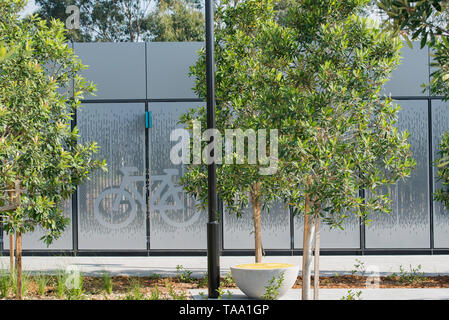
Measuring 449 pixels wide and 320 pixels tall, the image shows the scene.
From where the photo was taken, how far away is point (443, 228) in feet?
46.1

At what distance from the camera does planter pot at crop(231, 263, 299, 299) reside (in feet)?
28.6

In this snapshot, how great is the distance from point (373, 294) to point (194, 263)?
496cm

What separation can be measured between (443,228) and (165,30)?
22.7m

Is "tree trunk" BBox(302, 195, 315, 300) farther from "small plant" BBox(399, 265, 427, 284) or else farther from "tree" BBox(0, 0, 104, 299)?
"tree" BBox(0, 0, 104, 299)

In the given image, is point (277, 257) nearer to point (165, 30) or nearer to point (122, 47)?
point (122, 47)

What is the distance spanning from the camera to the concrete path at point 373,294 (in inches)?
352

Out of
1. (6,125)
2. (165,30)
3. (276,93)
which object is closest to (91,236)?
(6,125)

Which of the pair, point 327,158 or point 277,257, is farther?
point 277,257

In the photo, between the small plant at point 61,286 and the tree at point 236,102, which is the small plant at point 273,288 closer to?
the tree at point 236,102

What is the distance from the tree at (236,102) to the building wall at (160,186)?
3309 millimetres

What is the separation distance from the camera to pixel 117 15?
114ft

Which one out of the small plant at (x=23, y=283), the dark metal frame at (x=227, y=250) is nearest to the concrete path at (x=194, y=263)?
the dark metal frame at (x=227, y=250)

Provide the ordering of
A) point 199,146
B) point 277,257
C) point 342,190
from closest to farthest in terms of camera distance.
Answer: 1. point 342,190
2. point 199,146
3. point 277,257
